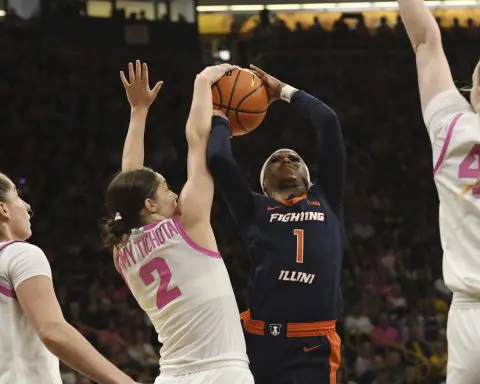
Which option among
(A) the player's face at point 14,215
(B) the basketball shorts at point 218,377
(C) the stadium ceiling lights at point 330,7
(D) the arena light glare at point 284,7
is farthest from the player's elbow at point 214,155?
(D) the arena light glare at point 284,7

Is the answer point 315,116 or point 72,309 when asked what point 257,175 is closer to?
point 72,309

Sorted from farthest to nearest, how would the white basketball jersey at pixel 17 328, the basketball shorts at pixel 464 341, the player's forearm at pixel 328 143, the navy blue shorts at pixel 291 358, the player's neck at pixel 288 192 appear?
the player's neck at pixel 288 192 < the player's forearm at pixel 328 143 < the navy blue shorts at pixel 291 358 < the white basketball jersey at pixel 17 328 < the basketball shorts at pixel 464 341

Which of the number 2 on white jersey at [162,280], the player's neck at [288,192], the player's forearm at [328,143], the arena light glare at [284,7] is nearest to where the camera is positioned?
the number 2 on white jersey at [162,280]

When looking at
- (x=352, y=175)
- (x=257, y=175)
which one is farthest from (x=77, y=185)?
(x=352, y=175)

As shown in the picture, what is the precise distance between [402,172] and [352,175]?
88 centimetres

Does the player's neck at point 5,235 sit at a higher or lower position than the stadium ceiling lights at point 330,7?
lower

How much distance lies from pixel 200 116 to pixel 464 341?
1.76 m

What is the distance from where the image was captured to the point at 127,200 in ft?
12.2

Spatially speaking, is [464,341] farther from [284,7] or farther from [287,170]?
[284,7]

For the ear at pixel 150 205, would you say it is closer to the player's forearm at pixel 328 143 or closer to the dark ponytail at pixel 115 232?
the dark ponytail at pixel 115 232

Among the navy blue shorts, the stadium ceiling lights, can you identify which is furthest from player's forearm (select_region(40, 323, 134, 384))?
the stadium ceiling lights

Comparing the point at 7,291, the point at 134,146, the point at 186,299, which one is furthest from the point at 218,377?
the point at 134,146

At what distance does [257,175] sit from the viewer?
45.8 ft

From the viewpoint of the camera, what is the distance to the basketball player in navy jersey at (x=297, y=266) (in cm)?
433
